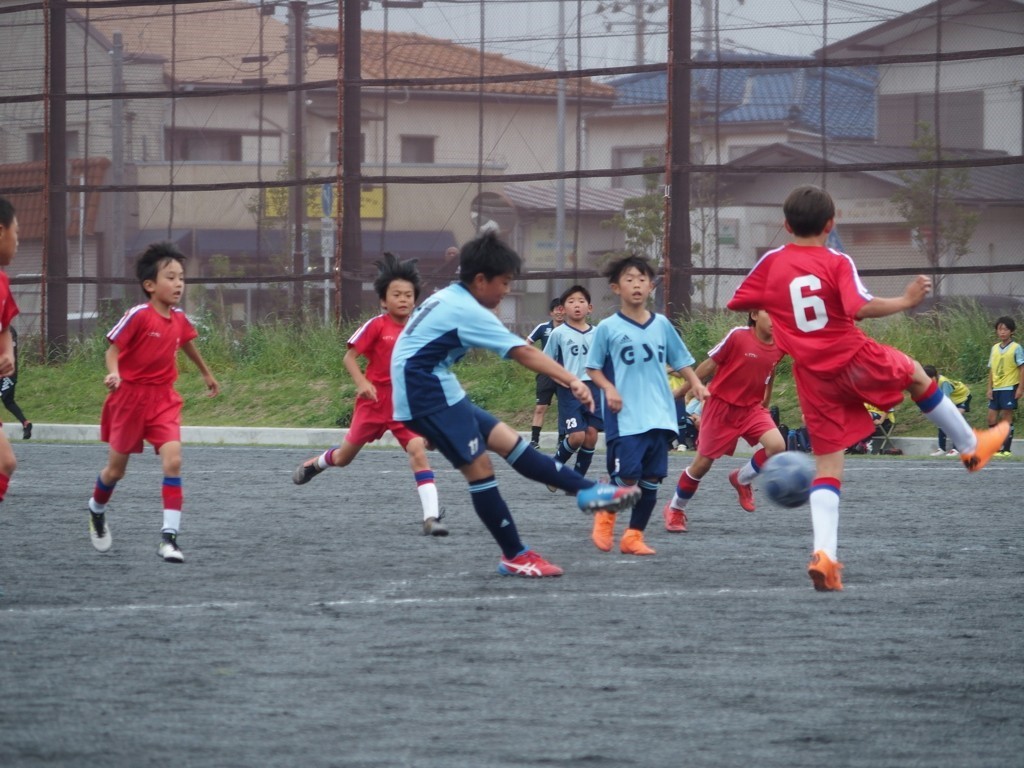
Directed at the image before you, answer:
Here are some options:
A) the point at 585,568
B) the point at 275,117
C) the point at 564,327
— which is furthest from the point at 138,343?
the point at 275,117

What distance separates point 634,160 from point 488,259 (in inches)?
604

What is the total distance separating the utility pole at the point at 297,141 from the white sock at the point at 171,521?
1532 cm

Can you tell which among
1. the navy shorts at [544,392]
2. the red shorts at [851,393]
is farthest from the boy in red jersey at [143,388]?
the navy shorts at [544,392]

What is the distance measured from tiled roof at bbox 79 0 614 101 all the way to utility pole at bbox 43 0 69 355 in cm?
65

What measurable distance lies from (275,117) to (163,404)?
638 inches

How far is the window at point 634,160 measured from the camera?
22000 mm

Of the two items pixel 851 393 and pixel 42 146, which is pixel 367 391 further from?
pixel 42 146

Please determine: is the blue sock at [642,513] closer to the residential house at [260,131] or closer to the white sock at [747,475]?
the white sock at [747,475]

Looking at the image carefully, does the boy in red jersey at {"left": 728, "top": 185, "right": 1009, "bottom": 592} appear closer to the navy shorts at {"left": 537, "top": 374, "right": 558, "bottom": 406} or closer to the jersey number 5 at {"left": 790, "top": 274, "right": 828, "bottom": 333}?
the jersey number 5 at {"left": 790, "top": 274, "right": 828, "bottom": 333}

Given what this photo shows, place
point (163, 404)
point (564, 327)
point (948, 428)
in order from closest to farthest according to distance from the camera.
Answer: point (948, 428)
point (163, 404)
point (564, 327)

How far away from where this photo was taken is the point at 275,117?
2434 centimetres

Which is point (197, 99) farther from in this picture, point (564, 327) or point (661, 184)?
point (564, 327)

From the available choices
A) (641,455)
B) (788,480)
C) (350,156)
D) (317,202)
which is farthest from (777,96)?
(788,480)

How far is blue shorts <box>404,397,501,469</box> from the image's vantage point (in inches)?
295
